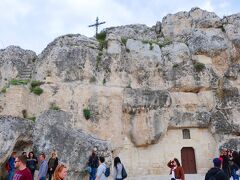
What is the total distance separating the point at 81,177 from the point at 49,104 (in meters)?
6.96

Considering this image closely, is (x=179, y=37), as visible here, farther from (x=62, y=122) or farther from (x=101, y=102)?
(x=62, y=122)

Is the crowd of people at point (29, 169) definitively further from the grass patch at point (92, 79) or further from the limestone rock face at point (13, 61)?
the limestone rock face at point (13, 61)

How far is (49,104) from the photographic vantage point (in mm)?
20859

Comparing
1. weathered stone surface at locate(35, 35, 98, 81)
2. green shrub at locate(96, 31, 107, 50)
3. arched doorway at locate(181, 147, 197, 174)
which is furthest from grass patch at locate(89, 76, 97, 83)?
arched doorway at locate(181, 147, 197, 174)

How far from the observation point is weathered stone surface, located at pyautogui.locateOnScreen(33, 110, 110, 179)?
1543cm

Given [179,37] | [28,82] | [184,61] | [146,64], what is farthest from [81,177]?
[179,37]

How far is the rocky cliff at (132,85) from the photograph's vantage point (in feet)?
69.1

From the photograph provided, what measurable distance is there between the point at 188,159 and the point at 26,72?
45.8ft

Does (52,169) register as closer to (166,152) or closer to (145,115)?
(145,115)

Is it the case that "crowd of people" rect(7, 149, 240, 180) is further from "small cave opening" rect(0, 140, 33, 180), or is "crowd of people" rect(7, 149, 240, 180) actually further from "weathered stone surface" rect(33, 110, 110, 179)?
"small cave opening" rect(0, 140, 33, 180)

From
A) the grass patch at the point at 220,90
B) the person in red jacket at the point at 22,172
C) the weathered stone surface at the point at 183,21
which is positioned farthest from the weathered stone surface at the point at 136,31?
the person in red jacket at the point at 22,172

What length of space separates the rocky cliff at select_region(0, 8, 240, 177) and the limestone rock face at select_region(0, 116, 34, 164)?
2385 mm

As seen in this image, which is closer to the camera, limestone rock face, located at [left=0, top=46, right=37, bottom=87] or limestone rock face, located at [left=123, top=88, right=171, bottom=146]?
limestone rock face, located at [left=123, top=88, right=171, bottom=146]

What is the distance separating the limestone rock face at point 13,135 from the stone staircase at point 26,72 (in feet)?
24.1
